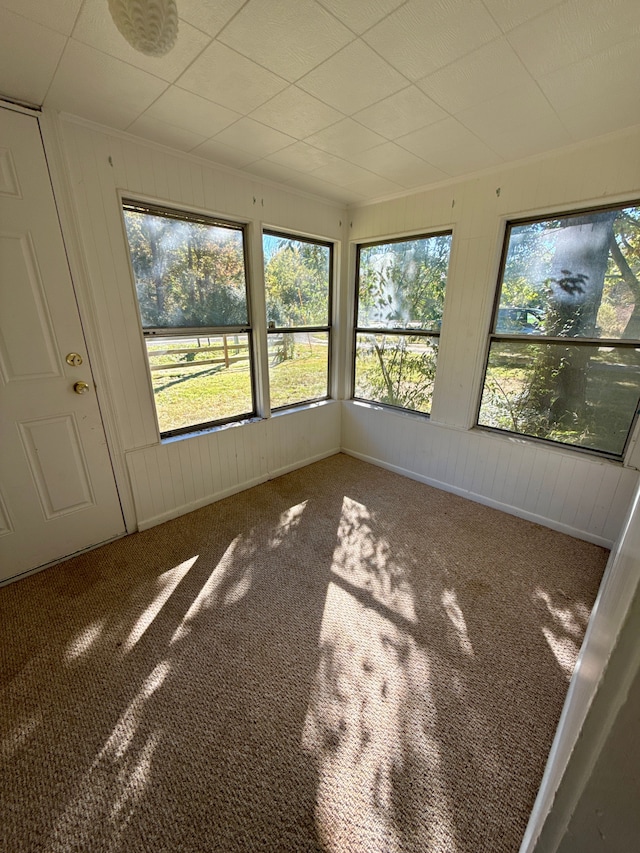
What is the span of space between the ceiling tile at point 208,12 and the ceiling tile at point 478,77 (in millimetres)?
767

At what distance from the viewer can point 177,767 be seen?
3.79ft

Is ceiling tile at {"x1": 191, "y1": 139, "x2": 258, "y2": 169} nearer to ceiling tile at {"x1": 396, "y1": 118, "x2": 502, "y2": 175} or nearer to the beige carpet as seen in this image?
ceiling tile at {"x1": 396, "y1": 118, "x2": 502, "y2": 175}

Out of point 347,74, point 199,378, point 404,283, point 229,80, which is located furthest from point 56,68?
point 404,283

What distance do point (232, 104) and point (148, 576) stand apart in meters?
2.47

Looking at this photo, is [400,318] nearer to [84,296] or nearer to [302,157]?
[302,157]

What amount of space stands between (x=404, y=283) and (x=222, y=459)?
7.02ft

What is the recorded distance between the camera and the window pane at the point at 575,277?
1.98m

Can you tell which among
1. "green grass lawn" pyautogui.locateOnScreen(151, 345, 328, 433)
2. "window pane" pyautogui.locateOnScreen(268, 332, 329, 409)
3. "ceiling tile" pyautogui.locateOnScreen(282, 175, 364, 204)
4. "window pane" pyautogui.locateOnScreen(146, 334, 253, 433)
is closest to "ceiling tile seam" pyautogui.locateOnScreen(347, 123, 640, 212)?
"ceiling tile" pyautogui.locateOnScreen(282, 175, 364, 204)

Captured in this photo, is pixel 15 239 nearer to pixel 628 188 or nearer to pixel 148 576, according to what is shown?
pixel 148 576

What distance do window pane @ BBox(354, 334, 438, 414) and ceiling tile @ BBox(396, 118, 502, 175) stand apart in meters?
1.15

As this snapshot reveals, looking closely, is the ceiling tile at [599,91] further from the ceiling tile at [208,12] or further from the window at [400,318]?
the ceiling tile at [208,12]

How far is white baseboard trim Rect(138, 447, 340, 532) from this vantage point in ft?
7.91

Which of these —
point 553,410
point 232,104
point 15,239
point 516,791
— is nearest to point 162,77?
point 232,104

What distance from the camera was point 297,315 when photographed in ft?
10.0
